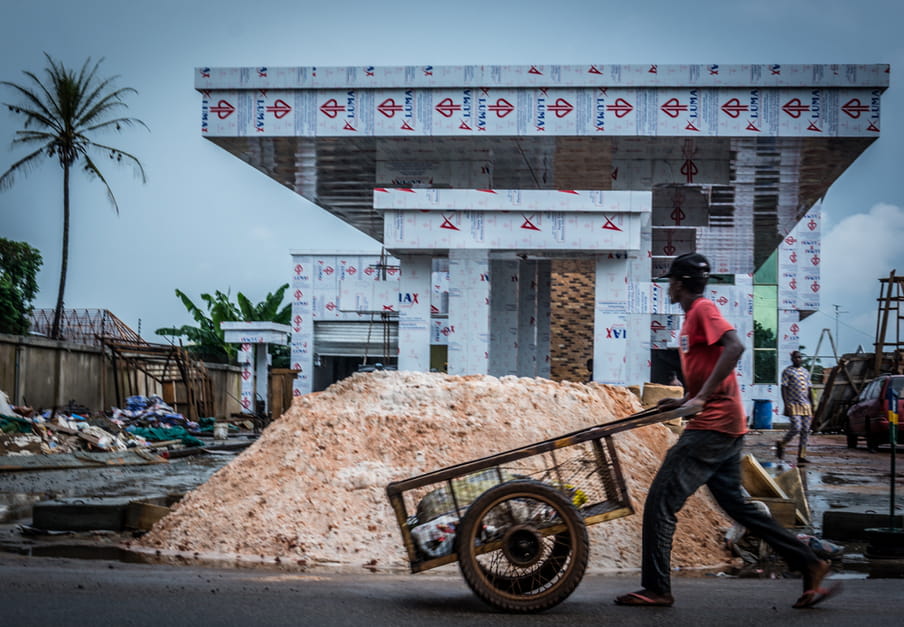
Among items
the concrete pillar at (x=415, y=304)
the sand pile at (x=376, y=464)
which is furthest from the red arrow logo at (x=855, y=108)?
the sand pile at (x=376, y=464)

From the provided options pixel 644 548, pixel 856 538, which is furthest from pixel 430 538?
pixel 856 538

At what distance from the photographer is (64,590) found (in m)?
5.66

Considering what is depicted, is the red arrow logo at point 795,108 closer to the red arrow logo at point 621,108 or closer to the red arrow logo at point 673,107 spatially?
the red arrow logo at point 673,107

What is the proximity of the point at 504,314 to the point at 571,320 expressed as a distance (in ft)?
37.2

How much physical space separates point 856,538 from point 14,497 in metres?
9.58

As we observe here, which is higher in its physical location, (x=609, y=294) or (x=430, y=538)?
(x=609, y=294)

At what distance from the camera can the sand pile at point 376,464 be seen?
7.94 meters

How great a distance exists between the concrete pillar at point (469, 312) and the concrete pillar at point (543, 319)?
5320 mm

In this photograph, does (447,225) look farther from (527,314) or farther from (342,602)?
(342,602)

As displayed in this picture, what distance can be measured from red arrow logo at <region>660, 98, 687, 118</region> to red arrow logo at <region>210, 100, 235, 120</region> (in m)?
8.92

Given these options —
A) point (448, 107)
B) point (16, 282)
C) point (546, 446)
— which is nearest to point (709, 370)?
point (546, 446)

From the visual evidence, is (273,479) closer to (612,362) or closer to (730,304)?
(612,362)

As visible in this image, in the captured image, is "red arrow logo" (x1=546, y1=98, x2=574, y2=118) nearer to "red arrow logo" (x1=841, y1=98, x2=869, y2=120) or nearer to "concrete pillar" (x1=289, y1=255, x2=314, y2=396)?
"red arrow logo" (x1=841, y1=98, x2=869, y2=120)

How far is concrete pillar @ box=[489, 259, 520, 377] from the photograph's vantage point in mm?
24844
